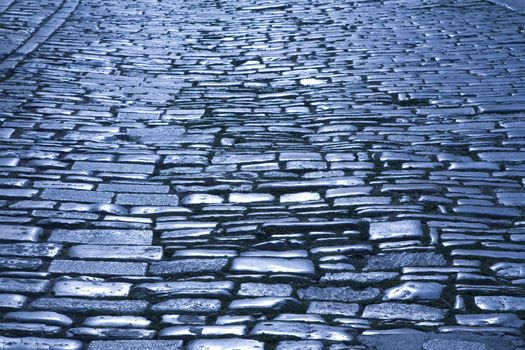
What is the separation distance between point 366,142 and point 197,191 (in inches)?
54.9

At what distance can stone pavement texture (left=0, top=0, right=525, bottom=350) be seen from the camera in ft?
11.8

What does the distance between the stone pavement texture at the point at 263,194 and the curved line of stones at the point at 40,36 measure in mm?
46

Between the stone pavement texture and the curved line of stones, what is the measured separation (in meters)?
0.05

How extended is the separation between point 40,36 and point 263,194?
569 centimetres

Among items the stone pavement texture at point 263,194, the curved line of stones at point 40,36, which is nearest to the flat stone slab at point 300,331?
the stone pavement texture at point 263,194

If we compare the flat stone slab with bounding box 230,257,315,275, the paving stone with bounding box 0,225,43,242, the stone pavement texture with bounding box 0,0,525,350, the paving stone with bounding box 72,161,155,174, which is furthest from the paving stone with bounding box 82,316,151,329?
the paving stone with bounding box 72,161,155,174

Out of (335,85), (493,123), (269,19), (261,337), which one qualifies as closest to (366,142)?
(493,123)

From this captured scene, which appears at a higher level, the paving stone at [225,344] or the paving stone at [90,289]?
the paving stone at [225,344]

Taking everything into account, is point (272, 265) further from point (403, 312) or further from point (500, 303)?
point (500, 303)

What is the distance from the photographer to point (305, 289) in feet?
12.6

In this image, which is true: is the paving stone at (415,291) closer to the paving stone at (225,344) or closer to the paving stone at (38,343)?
the paving stone at (225,344)

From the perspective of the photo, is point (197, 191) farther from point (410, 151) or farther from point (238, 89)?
point (238, 89)

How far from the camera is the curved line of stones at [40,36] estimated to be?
8492 mm

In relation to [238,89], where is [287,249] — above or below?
above
